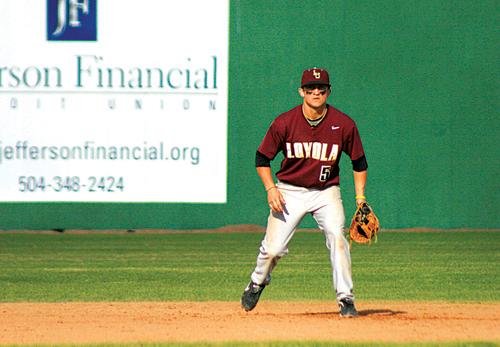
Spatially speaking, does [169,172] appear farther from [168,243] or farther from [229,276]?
[229,276]

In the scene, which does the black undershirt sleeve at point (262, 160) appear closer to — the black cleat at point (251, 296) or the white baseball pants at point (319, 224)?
the white baseball pants at point (319, 224)

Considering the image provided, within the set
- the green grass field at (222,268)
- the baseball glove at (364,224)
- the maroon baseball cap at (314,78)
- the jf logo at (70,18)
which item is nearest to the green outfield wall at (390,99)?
the green grass field at (222,268)

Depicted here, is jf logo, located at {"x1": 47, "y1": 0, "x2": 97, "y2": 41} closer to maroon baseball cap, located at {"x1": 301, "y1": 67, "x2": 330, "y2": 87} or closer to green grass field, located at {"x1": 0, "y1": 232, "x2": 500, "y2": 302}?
green grass field, located at {"x1": 0, "y1": 232, "x2": 500, "y2": 302}

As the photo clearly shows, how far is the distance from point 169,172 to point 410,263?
4360 mm

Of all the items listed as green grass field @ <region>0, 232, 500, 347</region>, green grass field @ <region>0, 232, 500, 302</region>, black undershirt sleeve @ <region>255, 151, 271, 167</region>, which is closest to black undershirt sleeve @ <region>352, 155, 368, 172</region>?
black undershirt sleeve @ <region>255, 151, 271, 167</region>

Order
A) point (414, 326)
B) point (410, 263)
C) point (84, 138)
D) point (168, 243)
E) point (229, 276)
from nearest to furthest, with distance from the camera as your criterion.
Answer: point (414, 326) → point (229, 276) → point (410, 263) → point (168, 243) → point (84, 138)

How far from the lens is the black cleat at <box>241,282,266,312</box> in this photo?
26.4 feet

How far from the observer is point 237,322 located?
25.5 ft

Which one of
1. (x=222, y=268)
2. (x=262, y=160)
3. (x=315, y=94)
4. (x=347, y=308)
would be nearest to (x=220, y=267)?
(x=222, y=268)

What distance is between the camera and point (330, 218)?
304 inches

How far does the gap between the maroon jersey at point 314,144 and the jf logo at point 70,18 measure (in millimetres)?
8204

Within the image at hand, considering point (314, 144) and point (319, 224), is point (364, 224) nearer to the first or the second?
point (319, 224)

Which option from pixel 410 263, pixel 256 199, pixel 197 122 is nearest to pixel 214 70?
pixel 197 122

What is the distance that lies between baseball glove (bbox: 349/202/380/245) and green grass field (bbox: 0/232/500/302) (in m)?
1.57
